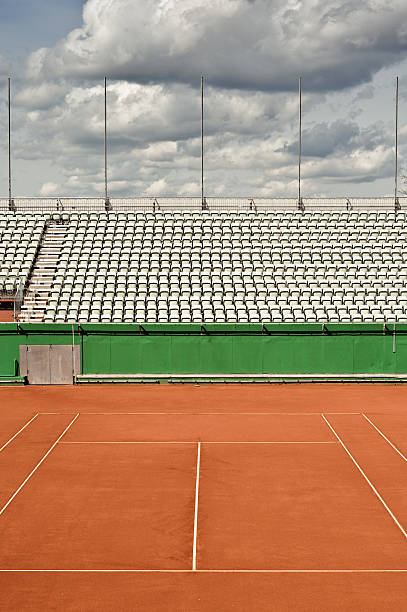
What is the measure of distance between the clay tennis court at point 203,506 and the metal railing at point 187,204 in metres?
18.2

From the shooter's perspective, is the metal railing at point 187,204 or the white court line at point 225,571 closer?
the white court line at point 225,571

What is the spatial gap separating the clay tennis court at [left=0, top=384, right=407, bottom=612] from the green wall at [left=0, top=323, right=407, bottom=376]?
3.60 meters

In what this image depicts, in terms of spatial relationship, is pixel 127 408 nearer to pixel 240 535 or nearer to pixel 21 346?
pixel 21 346

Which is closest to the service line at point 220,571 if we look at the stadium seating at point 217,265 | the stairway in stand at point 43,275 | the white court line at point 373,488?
the white court line at point 373,488

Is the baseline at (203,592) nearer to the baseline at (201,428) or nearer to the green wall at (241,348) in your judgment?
the baseline at (201,428)

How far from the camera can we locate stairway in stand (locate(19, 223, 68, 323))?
29.0 metres

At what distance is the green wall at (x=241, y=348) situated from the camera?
25656mm

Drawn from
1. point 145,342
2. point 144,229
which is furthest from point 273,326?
point 144,229

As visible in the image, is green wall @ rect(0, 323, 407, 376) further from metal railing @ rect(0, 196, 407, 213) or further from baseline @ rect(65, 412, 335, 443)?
metal railing @ rect(0, 196, 407, 213)

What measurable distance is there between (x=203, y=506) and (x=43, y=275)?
21.4 meters

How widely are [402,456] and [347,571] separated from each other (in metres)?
6.75

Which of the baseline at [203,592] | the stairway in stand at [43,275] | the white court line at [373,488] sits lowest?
the baseline at [203,592]

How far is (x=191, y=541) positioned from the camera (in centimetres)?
1151

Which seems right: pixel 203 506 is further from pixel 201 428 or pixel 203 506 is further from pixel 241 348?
pixel 241 348
